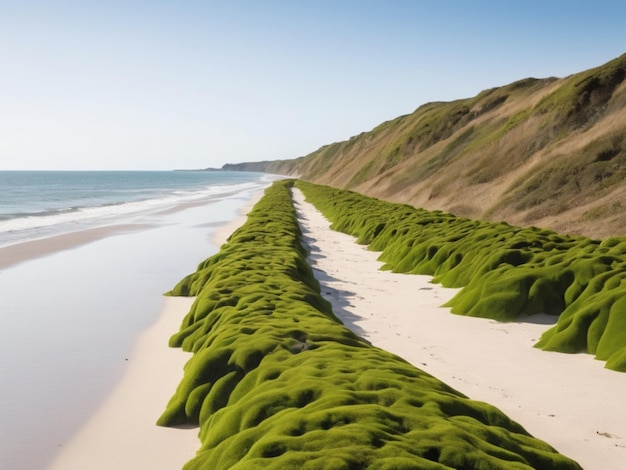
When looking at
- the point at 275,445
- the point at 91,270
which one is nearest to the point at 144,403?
the point at 275,445

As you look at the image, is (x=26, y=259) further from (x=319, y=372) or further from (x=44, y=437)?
(x=319, y=372)

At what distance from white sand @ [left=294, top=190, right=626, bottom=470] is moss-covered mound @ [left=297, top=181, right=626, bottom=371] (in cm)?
42

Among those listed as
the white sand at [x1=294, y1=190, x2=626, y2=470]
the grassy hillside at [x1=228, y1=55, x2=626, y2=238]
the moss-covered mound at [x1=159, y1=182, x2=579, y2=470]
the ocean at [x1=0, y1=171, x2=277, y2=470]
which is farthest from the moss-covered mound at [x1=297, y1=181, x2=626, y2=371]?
the grassy hillside at [x1=228, y1=55, x2=626, y2=238]

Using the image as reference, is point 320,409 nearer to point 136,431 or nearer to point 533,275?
point 136,431

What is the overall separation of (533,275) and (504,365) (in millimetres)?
4508

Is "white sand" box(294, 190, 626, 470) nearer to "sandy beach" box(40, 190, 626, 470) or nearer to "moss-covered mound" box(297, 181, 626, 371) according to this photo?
"sandy beach" box(40, 190, 626, 470)

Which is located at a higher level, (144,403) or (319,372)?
(319,372)

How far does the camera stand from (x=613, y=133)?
3912 cm

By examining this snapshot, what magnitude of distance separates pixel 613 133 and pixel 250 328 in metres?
36.6

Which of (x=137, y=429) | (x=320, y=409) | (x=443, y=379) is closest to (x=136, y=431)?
(x=137, y=429)

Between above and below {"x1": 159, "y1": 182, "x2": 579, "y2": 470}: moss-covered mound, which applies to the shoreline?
below

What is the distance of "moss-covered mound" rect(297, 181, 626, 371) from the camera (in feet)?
36.6

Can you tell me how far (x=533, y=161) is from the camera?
4444 centimetres

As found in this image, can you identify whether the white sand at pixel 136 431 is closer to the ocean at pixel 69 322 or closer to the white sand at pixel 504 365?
the ocean at pixel 69 322
